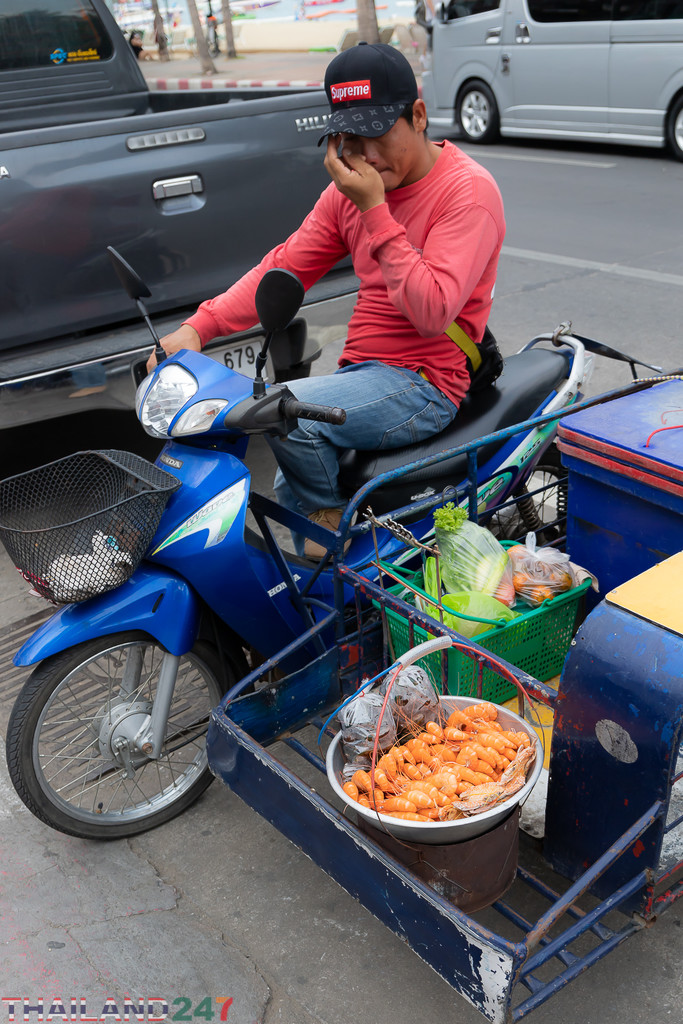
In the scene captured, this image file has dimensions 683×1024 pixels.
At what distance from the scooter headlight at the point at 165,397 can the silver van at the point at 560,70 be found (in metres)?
9.47

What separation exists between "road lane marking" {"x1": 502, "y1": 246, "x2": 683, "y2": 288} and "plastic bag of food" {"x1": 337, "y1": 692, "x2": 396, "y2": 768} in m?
5.65

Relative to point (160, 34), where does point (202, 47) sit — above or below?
below

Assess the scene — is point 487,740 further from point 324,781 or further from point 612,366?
point 612,366

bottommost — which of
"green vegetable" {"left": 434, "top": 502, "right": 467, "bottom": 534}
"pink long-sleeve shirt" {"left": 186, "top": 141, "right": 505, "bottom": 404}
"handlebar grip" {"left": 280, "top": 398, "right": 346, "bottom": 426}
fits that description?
"green vegetable" {"left": 434, "top": 502, "right": 467, "bottom": 534}

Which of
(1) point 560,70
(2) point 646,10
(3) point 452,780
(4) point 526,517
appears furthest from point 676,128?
(3) point 452,780

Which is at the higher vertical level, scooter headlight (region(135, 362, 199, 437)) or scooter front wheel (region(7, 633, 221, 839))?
scooter headlight (region(135, 362, 199, 437))

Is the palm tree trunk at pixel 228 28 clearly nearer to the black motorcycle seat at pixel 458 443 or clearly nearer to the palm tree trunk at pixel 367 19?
the palm tree trunk at pixel 367 19

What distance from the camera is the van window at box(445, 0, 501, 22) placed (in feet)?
39.1

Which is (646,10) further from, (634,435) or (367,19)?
(367,19)

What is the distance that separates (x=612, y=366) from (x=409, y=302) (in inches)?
140

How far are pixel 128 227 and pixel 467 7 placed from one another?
398 inches

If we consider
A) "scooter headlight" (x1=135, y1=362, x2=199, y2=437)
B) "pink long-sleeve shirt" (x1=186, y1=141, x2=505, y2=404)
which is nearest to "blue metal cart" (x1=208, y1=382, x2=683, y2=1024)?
"scooter headlight" (x1=135, y1=362, x2=199, y2=437)

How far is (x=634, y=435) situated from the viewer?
2.49m

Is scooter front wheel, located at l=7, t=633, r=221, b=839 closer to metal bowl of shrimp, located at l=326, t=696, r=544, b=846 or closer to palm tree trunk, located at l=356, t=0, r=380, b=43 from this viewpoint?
metal bowl of shrimp, located at l=326, t=696, r=544, b=846
